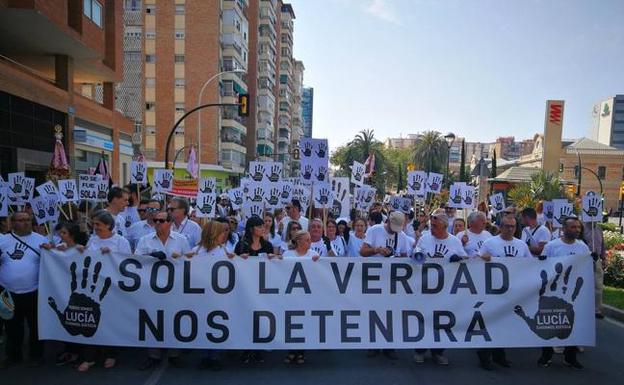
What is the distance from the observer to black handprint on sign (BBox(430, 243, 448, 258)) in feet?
17.4

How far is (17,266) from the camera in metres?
4.91

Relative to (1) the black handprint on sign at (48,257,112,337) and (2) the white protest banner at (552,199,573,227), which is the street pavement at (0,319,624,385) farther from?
(2) the white protest banner at (552,199,573,227)

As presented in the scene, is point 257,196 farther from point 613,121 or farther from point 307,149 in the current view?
point 613,121

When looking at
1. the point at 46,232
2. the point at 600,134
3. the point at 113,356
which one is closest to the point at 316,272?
the point at 113,356

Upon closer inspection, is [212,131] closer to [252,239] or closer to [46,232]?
[46,232]

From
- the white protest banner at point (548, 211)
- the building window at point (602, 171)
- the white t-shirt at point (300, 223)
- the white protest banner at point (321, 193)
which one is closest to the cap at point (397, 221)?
the white t-shirt at point (300, 223)

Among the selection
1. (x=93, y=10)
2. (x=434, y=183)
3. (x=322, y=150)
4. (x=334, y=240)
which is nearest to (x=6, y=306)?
(x=334, y=240)

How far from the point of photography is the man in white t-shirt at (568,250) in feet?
17.1

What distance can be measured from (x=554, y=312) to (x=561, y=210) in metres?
4.06

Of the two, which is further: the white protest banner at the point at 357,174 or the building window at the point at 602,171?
the building window at the point at 602,171

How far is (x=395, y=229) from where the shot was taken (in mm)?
5719

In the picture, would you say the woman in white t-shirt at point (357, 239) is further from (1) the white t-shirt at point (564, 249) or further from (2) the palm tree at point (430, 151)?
(2) the palm tree at point (430, 151)

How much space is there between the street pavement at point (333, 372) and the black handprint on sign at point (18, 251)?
1.17m

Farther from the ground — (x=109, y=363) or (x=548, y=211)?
(x=548, y=211)
